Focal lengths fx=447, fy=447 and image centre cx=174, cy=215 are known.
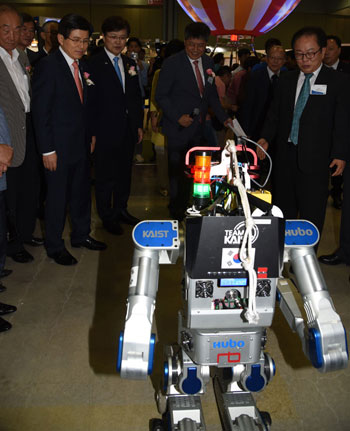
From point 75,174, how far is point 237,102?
3.37 m

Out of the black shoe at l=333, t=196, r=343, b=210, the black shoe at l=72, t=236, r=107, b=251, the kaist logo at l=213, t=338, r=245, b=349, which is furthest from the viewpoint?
the black shoe at l=333, t=196, r=343, b=210

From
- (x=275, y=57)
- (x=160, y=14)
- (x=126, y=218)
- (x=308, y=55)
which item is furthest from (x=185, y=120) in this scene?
(x=160, y=14)

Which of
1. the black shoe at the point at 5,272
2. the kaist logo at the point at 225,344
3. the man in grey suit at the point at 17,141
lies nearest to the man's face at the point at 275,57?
the man in grey suit at the point at 17,141

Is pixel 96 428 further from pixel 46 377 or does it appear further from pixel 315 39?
pixel 315 39

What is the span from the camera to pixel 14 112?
3.07 metres

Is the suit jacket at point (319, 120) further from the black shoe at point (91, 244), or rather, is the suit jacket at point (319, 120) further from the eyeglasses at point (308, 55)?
the black shoe at point (91, 244)

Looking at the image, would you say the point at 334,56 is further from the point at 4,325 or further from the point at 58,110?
the point at 4,325

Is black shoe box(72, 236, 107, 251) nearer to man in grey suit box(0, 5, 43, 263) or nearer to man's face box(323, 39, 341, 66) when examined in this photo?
man in grey suit box(0, 5, 43, 263)

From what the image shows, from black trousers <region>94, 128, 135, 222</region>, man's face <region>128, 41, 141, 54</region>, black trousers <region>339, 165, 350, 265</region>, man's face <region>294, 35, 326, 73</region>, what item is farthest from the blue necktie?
man's face <region>128, 41, 141, 54</region>

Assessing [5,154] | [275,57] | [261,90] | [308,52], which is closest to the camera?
[5,154]

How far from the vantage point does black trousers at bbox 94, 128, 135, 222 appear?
394 cm

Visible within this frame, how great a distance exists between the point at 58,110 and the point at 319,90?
175 cm

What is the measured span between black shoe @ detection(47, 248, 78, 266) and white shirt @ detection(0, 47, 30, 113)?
3.63 feet

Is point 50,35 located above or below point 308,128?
above
